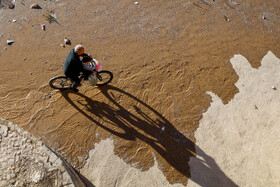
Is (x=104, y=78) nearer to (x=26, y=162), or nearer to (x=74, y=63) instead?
(x=74, y=63)

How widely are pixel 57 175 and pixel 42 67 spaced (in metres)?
3.60

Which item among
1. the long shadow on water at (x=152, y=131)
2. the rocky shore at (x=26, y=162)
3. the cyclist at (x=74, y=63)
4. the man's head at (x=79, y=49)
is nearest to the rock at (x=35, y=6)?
the long shadow on water at (x=152, y=131)

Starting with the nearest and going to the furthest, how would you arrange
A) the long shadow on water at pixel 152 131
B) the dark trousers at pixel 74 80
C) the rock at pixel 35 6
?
the dark trousers at pixel 74 80, the long shadow on water at pixel 152 131, the rock at pixel 35 6

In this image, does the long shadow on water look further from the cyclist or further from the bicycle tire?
the cyclist

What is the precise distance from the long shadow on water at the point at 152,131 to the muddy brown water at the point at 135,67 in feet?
0.10

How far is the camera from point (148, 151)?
5441mm

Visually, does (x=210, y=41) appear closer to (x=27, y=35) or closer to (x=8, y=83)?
(x=27, y=35)

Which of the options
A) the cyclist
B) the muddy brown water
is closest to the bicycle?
the muddy brown water

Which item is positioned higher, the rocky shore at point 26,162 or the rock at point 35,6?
the rock at point 35,6

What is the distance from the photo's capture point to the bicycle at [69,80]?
5.52 meters

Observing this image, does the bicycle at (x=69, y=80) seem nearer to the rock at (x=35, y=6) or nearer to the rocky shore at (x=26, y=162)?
the rocky shore at (x=26, y=162)

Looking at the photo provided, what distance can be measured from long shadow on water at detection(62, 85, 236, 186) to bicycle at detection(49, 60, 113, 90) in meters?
0.24

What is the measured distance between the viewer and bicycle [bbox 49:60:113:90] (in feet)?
18.1

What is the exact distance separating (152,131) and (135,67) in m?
2.24
